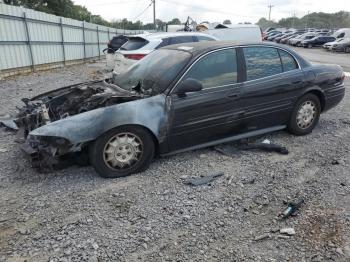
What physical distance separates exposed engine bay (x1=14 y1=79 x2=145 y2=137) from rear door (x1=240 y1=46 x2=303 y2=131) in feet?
5.27

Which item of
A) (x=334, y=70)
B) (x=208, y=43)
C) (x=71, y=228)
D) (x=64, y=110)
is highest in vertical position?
(x=208, y=43)

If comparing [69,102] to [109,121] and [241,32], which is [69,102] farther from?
[241,32]

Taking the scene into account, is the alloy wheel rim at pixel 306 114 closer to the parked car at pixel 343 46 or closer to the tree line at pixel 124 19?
the parked car at pixel 343 46

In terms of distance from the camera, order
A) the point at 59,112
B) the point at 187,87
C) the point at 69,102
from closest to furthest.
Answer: the point at 187,87, the point at 59,112, the point at 69,102

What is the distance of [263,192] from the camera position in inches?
148

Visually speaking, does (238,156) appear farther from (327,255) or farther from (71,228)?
(71,228)

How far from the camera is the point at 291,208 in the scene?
3387mm

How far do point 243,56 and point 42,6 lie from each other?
3771cm

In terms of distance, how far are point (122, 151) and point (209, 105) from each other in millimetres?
1315

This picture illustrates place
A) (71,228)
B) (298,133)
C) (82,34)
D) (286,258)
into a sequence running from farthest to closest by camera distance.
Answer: (82,34)
(298,133)
(71,228)
(286,258)

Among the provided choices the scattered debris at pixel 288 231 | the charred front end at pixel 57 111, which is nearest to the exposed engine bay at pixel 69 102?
the charred front end at pixel 57 111

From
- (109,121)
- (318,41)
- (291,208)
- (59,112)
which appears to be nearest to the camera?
(291,208)

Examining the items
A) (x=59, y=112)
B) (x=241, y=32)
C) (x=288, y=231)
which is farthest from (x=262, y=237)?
(x=241, y=32)

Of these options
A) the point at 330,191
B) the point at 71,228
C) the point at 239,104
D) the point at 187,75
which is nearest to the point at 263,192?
the point at 330,191
